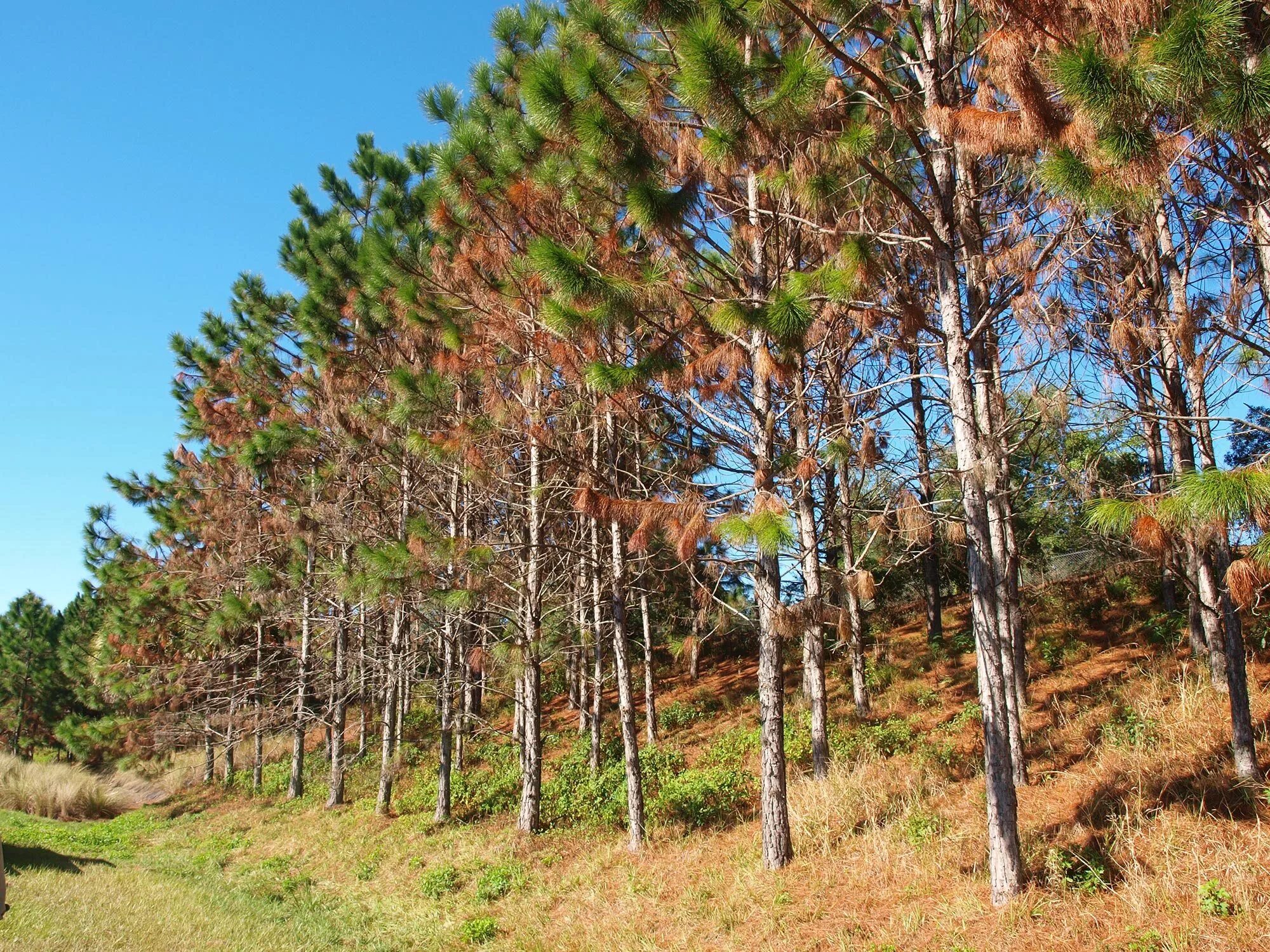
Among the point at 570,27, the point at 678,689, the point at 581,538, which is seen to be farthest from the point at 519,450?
the point at 678,689

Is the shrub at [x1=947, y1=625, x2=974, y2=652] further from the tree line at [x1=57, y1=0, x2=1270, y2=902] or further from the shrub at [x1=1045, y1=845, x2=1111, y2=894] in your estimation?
the shrub at [x1=1045, y1=845, x2=1111, y2=894]

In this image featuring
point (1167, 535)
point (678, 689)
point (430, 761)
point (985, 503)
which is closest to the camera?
point (1167, 535)

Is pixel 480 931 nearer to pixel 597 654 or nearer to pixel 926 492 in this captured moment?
pixel 926 492

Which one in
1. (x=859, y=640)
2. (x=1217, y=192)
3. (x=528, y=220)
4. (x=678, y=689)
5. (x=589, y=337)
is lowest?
(x=678, y=689)

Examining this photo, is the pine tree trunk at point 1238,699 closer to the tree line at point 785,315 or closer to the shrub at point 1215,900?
the tree line at point 785,315

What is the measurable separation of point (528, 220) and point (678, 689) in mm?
14011

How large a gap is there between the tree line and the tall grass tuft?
36.8 ft

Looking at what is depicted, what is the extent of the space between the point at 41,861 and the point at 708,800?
383 inches

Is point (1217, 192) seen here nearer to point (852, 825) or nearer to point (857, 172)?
point (857, 172)

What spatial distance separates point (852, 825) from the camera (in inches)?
292

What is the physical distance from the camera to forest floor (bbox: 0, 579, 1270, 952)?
5148 millimetres

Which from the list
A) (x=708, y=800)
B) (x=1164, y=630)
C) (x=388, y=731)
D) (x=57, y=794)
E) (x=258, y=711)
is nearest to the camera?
(x=708, y=800)

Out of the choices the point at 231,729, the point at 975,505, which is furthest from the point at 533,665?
the point at 231,729

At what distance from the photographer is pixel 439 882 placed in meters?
9.17
